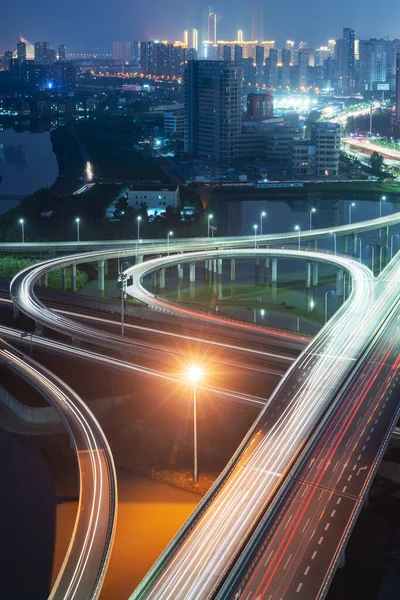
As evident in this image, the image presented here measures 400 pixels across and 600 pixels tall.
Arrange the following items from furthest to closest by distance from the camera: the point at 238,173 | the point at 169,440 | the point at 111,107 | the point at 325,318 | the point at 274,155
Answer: the point at 111,107 < the point at 274,155 < the point at 238,173 < the point at 325,318 < the point at 169,440

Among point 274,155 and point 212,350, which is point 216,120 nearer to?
point 274,155

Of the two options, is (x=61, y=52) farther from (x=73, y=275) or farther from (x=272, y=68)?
(x=73, y=275)

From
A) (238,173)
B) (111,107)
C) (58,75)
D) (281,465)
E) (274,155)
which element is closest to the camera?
(281,465)

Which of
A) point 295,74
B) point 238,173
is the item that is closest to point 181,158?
point 238,173

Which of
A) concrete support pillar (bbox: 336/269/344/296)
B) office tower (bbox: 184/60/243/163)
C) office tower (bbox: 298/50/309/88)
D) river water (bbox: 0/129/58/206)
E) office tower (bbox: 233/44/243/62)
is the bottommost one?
concrete support pillar (bbox: 336/269/344/296)

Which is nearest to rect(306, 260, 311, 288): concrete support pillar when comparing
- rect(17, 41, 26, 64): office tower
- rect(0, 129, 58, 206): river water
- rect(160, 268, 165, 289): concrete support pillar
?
rect(160, 268, 165, 289): concrete support pillar

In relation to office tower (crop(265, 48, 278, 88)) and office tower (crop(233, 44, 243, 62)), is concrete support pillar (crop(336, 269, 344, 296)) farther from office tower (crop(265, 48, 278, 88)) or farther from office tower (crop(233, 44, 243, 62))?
office tower (crop(233, 44, 243, 62))
